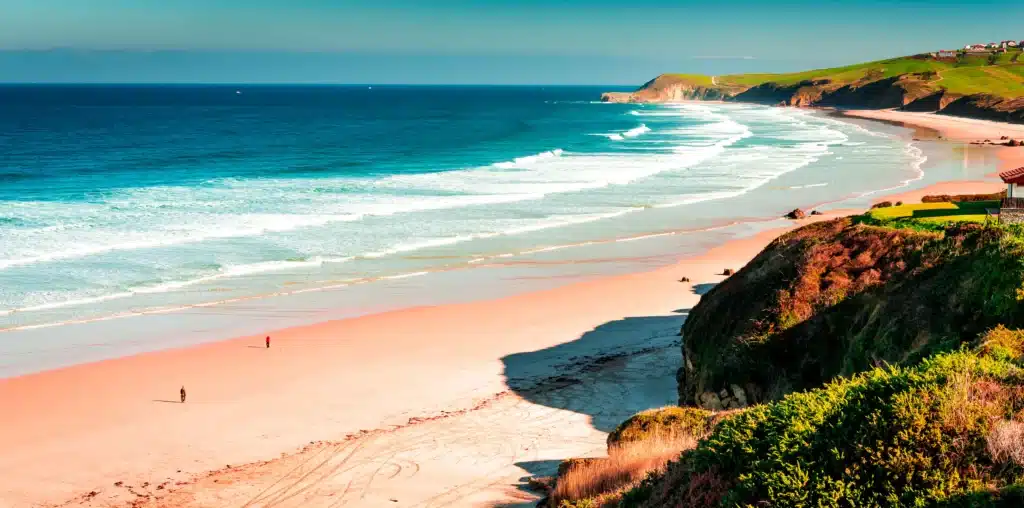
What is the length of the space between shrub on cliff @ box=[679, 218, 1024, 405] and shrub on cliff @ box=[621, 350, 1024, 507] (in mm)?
5259

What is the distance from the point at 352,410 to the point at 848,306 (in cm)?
948

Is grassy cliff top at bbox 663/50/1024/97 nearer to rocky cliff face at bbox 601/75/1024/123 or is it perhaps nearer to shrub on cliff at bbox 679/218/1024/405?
rocky cliff face at bbox 601/75/1024/123

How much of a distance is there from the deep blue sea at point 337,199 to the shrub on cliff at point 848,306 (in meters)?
15.6

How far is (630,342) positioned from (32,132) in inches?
3795

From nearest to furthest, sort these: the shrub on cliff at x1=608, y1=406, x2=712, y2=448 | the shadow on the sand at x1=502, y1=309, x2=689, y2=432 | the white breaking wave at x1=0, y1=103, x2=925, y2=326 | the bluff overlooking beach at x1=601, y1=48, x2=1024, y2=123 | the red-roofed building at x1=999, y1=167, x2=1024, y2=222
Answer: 1. the shrub on cliff at x1=608, y1=406, x2=712, y2=448
2. the shadow on the sand at x1=502, y1=309, x2=689, y2=432
3. the red-roofed building at x1=999, y1=167, x2=1024, y2=222
4. the white breaking wave at x1=0, y1=103, x2=925, y2=326
5. the bluff overlooking beach at x1=601, y1=48, x2=1024, y2=123

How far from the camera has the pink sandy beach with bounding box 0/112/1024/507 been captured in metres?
15.3

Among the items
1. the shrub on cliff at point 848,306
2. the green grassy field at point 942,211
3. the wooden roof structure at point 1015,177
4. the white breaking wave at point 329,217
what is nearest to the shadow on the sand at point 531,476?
the shrub on cliff at point 848,306

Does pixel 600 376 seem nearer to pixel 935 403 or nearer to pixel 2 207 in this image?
pixel 935 403

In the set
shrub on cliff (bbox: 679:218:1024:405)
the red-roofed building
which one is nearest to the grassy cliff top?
the red-roofed building

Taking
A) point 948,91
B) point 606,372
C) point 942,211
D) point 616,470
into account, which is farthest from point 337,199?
point 948,91

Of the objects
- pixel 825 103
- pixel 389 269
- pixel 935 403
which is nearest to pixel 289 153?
pixel 389 269

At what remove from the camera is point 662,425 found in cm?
1425

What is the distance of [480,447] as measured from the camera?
55.0 feet

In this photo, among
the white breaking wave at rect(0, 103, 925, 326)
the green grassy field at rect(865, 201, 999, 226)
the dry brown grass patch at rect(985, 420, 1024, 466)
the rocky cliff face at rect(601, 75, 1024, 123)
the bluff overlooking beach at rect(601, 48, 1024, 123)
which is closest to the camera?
the dry brown grass patch at rect(985, 420, 1024, 466)
